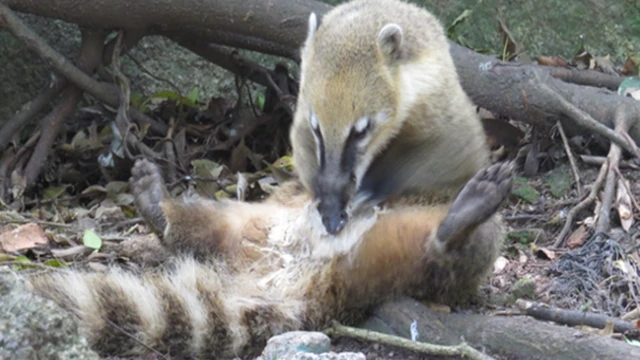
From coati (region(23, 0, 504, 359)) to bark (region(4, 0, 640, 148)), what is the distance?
95cm

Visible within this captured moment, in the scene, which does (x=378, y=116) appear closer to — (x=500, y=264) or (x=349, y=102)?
(x=349, y=102)

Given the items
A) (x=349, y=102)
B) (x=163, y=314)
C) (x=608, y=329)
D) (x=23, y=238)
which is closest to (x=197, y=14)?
(x=23, y=238)

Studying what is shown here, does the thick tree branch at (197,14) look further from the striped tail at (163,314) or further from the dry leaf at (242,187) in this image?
the striped tail at (163,314)

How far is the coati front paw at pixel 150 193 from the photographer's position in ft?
11.5

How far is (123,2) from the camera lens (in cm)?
452

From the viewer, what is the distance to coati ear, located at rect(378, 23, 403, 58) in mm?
3293

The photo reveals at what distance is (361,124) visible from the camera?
315 centimetres

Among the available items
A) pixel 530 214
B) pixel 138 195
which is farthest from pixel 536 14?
pixel 138 195

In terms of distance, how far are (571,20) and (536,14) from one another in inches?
9.1

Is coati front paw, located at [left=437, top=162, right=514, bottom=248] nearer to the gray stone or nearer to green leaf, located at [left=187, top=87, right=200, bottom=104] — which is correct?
the gray stone

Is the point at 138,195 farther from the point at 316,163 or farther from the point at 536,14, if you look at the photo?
the point at 536,14

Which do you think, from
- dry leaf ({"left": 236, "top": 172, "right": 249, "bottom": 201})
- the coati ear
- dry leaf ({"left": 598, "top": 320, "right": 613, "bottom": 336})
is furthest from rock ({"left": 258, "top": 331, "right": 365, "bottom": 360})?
dry leaf ({"left": 236, "top": 172, "right": 249, "bottom": 201})

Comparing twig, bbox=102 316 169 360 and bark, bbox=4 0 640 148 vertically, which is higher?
bark, bbox=4 0 640 148

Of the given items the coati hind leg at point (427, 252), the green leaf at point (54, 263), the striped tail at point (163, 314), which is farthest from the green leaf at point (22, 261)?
the coati hind leg at point (427, 252)
